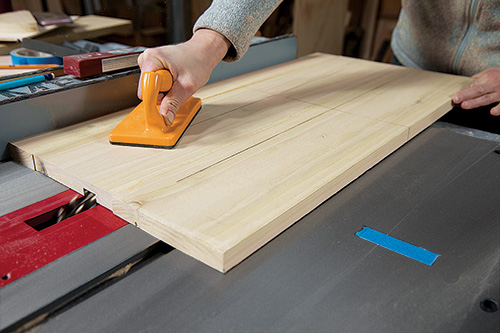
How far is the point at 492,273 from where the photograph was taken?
605 millimetres

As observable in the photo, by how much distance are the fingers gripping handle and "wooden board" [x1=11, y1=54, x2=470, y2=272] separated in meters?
0.06

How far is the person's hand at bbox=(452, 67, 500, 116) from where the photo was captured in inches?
46.1

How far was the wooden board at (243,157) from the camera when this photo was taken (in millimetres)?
649

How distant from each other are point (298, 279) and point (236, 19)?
0.65 m

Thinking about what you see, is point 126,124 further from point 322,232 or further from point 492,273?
point 492,273

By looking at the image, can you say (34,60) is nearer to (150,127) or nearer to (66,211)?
(150,127)

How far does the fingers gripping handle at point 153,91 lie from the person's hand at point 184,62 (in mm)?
25

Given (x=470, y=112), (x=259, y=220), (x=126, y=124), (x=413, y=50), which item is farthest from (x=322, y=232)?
(x=413, y=50)

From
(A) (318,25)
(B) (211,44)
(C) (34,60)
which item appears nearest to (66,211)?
(B) (211,44)

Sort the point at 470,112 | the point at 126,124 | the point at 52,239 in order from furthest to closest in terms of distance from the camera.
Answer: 1. the point at 470,112
2. the point at 126,124
3. the point at 52,239

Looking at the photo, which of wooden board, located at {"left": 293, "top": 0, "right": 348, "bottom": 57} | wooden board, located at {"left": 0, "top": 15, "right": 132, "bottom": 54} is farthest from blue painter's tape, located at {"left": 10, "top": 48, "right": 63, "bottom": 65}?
wooden board, located at {"left": 293, "top": 0, "right": 348, "bottom": 57}

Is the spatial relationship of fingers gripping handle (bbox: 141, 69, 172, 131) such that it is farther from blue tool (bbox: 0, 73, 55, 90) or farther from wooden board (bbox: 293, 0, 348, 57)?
wooden board (bbox: 293, 0, 348, 57)

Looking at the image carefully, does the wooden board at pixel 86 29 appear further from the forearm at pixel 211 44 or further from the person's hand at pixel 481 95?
the person's hand at pixel 481 95

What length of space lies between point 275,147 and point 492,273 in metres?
0.44
